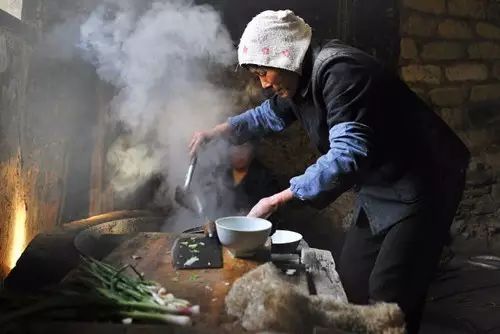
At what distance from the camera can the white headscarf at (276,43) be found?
235cm

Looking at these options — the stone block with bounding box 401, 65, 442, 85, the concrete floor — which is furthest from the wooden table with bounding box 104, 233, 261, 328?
the stone block with bounding box 401, 65, 442, 85

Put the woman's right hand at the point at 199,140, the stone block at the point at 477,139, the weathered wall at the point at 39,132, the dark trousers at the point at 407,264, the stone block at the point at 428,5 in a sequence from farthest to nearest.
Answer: the stone block at the point at 477,139
the stone block at the point at 428,5
the weathered wall at the point at 39,132
the woman's right hand at the point at 199,140
the dark trousers at the point at 407,264

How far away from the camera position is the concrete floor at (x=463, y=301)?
12.7 ft

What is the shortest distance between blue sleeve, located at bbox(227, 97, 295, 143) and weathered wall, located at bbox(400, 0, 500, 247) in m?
2.38

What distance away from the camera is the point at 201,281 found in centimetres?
192

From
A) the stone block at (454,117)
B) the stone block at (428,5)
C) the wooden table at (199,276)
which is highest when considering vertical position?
the stone block at (428,5)

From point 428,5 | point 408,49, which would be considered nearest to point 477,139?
point 408,49

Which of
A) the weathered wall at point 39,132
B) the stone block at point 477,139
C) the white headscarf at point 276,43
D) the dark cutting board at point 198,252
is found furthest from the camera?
the stone block at point 477,139

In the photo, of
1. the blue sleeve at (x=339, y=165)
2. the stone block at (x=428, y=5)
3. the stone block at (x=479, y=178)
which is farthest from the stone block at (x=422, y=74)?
the blue sleeve at (x=339, y=165)

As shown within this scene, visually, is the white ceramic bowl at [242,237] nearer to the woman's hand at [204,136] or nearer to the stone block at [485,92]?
the woman's hand at [204,136]

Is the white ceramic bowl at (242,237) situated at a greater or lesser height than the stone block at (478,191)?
greater

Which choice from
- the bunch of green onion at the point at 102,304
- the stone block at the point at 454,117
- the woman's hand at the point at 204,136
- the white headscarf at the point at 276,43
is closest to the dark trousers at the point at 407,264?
the white headscarf at the point at 276,43

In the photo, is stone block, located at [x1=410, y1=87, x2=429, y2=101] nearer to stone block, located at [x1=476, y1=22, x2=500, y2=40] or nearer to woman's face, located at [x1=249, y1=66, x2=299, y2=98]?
stone block, located at [x1=476, y1=22, x2=500, y2=40]

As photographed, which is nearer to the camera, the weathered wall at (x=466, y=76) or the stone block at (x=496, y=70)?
the weathered wall at (x=466, y=76)
